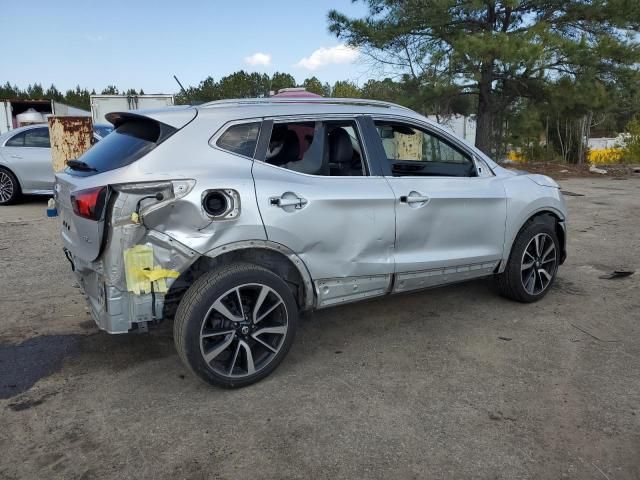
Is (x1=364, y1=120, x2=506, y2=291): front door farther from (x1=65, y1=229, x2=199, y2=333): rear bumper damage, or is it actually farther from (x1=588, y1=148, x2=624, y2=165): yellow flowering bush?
(x1=588, y1=148, x2=624, y2=165): yellow flowering bush

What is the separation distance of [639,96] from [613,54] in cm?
197

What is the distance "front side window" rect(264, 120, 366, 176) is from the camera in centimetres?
347

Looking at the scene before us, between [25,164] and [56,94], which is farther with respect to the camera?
[56,94]

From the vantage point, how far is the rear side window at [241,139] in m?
3.27

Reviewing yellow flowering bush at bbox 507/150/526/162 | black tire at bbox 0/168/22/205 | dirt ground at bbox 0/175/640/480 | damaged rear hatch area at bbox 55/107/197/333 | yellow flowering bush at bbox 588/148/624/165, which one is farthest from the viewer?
yellow flowering bush at bbox 588/148/624/165

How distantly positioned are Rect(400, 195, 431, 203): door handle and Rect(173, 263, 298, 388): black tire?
3.54 ft

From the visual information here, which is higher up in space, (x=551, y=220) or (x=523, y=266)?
(x=551, y=220)

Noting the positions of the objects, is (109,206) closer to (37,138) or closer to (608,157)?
(37,138)

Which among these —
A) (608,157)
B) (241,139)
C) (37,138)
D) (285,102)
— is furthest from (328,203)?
(608,157)

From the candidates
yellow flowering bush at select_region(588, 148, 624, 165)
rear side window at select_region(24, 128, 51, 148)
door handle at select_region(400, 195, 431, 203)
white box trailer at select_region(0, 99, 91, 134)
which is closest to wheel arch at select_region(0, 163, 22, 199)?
rear side window at select_region(24, 128, 51, 148)

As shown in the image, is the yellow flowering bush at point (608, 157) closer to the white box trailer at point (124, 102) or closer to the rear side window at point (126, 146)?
the white box trailer at point (124, 102)

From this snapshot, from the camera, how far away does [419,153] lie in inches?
189

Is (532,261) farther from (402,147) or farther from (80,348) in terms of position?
(80,348)

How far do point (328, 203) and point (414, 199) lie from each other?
29.0 inches
